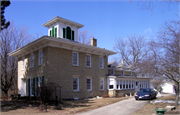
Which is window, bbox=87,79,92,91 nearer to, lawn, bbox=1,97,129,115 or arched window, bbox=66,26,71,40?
arched window, bbox=66,26,71,40

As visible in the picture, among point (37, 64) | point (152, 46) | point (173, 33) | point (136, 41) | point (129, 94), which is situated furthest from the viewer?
point (136, 41)

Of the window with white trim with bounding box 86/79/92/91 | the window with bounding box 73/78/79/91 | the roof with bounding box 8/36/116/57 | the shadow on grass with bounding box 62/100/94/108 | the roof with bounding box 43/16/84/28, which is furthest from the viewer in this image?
the window with white trim with bounding box 86/79/92/91

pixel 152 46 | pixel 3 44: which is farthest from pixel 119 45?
pixel 152 46

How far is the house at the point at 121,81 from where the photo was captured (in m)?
25.7

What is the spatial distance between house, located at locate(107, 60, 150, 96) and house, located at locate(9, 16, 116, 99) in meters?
1.04

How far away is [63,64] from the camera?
2053 centimetres

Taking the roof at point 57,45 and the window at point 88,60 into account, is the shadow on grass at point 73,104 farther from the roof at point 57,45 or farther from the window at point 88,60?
the window at point 88,60

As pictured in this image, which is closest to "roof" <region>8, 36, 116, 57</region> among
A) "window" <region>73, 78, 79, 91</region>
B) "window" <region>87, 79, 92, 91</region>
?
"window" <region>73, 78, 79, 91</region>

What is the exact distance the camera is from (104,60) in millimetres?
26391

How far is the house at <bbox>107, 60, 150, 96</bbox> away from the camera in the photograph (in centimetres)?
2567

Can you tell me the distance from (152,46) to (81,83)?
36.1ft

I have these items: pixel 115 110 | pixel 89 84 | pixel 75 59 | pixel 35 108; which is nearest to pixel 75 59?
pixel 75 59

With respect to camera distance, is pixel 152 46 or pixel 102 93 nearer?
pixel 152 46

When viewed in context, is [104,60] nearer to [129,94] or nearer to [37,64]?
[129,94]
